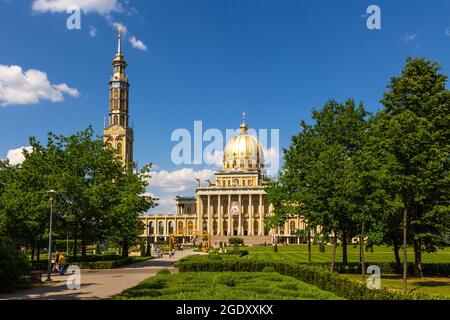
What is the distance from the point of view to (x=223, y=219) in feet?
541

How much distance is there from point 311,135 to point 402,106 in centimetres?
1067

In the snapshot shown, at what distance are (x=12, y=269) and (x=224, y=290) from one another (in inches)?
499

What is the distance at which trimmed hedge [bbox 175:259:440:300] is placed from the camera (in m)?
19.4

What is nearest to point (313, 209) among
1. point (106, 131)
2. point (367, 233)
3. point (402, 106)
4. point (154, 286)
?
point (367, 233)

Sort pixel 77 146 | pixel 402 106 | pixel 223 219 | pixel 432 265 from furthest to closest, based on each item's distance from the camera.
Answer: pixel 223 219 → pixel 77 146 → pixel 432 265 → pixel 402 106

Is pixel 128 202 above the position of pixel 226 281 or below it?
above

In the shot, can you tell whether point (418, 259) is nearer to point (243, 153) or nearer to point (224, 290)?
point (224, 290)

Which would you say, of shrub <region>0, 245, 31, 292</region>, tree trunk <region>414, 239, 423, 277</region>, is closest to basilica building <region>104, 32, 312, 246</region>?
tree trunk <region>414, 239, 423, 277</region>

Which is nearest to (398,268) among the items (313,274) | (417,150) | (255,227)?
(313,274)

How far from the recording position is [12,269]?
28359mm

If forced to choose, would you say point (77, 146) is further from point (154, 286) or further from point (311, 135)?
point (154, 286)

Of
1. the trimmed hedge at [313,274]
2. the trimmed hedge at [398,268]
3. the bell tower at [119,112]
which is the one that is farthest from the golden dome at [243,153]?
the trimmed hedge at [313,274]

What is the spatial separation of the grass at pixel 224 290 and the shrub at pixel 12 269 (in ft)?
24.9
